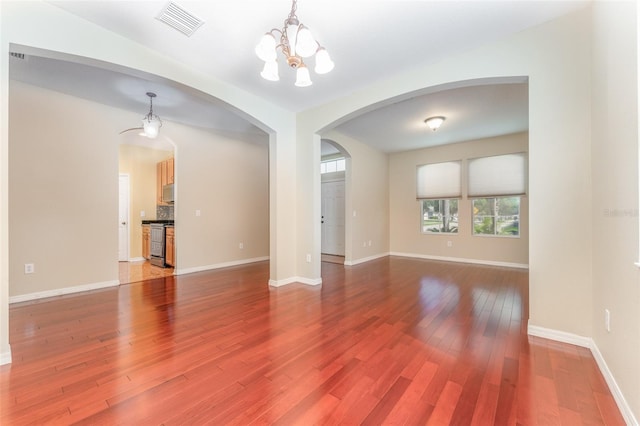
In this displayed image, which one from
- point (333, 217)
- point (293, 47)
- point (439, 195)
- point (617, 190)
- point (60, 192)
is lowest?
point (333, 217)

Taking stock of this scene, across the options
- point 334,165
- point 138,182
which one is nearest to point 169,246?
point 138,182

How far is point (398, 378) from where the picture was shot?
1747mm

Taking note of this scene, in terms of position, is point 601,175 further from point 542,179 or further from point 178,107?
point 178,107

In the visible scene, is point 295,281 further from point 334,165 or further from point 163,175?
point 163,175

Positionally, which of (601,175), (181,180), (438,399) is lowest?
(438,399)

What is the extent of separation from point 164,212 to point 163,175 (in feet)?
3.42

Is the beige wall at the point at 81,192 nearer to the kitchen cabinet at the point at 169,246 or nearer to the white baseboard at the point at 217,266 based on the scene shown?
the white baseboard at the point at 217,266

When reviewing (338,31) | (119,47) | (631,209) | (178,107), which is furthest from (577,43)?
(178,107)

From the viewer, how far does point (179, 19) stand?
220 centimetres

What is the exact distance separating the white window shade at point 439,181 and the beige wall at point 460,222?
126 mm

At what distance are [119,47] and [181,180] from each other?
2.71 m

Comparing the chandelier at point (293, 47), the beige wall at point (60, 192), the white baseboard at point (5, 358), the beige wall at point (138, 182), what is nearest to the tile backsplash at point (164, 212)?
the beige wall at point (138, 182)

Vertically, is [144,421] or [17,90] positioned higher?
[17,90]

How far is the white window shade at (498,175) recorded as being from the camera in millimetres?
5328
